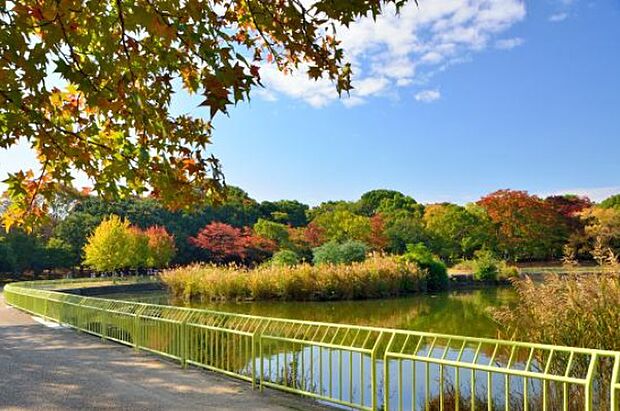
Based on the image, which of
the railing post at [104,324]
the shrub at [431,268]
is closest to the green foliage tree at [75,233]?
the shrub at [431,268]

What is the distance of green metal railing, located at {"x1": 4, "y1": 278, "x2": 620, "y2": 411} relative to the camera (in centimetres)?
475

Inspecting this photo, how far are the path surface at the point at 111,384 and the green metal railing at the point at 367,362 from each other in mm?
251

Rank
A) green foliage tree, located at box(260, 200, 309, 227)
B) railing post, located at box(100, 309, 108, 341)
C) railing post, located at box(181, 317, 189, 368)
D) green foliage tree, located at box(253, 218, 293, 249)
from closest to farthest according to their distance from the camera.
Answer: railing post, located at box(181, 317, 189, 368)
railing post, located at box(100, 309, 108, 341)
green foliage tree, located at box(253, 218, 293, 249)
green foliage tree, located at box(260, 200, 309, 227)

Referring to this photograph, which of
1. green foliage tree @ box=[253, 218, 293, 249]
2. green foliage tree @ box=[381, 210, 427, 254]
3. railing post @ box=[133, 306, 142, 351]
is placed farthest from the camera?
green foliage tree @ box=[381, 210, 427, 254]

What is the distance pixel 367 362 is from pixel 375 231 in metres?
34.5

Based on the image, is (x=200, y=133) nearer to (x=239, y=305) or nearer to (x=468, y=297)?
(x=239, y=305)

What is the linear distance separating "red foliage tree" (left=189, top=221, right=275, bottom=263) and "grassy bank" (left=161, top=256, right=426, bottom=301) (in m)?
16.9

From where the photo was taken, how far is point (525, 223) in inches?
1825

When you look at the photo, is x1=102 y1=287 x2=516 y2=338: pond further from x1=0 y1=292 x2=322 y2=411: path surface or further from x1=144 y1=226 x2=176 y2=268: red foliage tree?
x1=144 y1=226 x2=176 y2=268: red foliage tree

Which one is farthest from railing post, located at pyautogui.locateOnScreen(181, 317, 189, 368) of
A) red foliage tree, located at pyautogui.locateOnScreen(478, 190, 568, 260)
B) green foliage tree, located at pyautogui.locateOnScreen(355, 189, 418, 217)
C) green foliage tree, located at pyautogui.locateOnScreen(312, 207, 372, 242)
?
green foliage tree, located at pyautogui.locateOnScreen(355, 189, 418, 217)

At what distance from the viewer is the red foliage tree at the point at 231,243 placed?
42.8 m

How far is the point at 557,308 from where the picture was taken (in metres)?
6.59

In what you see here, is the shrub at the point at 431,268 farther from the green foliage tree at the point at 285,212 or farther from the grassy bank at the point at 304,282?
the green foliage tree at the point at 285,212

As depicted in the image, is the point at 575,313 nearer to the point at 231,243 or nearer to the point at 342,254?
the point at 342,254
